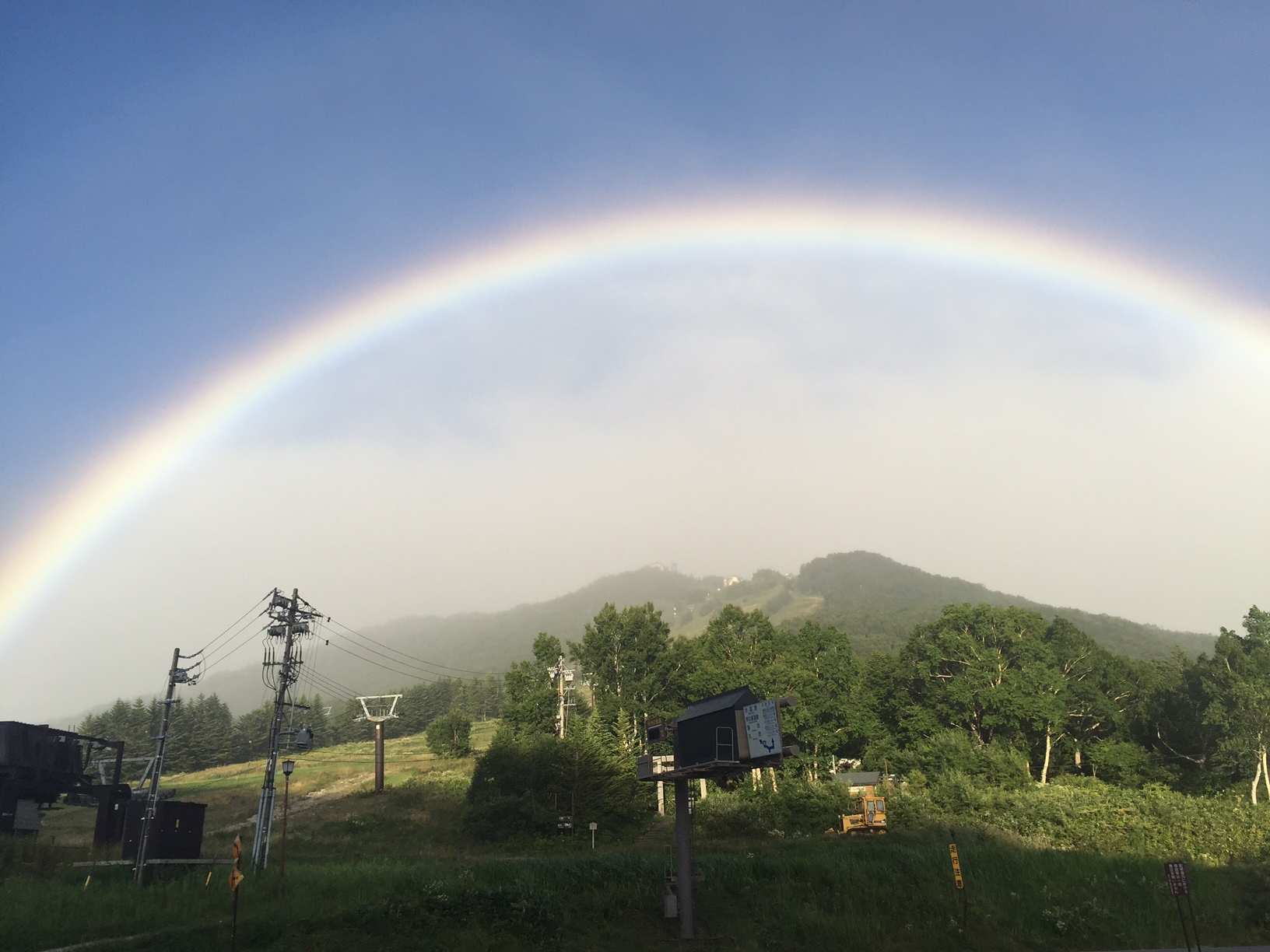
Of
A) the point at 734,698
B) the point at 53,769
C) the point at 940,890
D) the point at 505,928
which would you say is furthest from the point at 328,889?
the point at 53,769

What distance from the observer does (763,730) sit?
27875 millimetres

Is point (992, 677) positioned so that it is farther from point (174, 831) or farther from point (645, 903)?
point (174, 831)

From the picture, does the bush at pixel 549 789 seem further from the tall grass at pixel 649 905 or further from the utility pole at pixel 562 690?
the tall grass at pixel 649 905

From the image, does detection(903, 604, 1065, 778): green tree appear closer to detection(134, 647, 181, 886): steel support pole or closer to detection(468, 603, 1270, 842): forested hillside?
detection(468, 603, 1270, 842): forested hillside

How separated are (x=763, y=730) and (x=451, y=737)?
243ft

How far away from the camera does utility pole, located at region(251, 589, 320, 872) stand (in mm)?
40219

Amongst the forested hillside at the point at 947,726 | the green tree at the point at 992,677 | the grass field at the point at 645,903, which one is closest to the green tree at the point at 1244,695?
the forested hillside at the point at 947,726

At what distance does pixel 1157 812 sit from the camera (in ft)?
151

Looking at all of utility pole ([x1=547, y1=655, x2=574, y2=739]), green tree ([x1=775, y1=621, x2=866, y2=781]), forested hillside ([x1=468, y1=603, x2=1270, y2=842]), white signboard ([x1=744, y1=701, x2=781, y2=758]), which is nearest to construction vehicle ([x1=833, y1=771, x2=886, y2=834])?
forested hillside ([x1=468, y1=603, x2=1270, y2=842])

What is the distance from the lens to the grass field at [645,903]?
27.8 metres

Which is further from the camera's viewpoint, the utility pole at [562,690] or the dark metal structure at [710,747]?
the utility pole at [562,690]

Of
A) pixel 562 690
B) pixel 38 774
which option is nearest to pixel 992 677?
pixel 562 690

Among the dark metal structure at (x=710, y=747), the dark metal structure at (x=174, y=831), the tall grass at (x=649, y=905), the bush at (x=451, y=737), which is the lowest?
the tall grass at (x=649, y=905)

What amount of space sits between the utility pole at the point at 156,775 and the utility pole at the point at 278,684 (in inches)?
186
